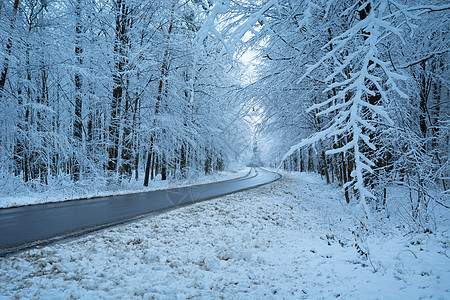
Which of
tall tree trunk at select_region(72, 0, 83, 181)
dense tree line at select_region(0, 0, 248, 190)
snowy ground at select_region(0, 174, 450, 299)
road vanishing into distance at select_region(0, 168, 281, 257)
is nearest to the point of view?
snowy ground at select_region(0, 174, 450, 299)

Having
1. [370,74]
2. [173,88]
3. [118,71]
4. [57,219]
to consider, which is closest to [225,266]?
[370,74]

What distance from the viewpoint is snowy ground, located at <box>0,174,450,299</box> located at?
2.80 m

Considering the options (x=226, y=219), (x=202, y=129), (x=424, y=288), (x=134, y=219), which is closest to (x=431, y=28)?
(x=424, y=288)

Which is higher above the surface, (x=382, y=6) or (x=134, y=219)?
(x=382, y=6)

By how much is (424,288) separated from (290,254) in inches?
81.8

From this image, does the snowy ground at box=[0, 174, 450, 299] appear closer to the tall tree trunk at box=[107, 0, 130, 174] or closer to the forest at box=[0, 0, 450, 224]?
the forest at box=[0, 0, 450, 224]

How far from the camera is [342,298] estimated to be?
2.82m

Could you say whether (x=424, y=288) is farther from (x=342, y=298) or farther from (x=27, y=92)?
(x=27, y=92)

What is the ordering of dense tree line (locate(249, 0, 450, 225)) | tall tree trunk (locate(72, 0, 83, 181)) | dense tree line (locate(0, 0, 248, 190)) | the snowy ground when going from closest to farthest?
the snowy ground < dense tree line (locate(249, 0, 450, 225)) < dense tree line (locate(0, 0, 248, 190)) < tall tree trunk (locate(72, 0, 83, 181))

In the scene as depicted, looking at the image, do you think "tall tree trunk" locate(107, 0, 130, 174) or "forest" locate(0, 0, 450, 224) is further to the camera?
"tall tree trunk" locate(107, 0, 130, 174)

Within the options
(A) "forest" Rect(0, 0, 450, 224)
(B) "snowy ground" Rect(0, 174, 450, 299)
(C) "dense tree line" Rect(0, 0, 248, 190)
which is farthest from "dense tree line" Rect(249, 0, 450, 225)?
(C) "dense tree line" Rect(0, 0, 248, 190)

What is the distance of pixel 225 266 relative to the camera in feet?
12.4

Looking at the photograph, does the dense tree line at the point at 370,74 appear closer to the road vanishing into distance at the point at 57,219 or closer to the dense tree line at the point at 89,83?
the dense tree line at the point at 89,83

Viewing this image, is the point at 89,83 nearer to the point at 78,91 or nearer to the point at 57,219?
the point at 78,91
